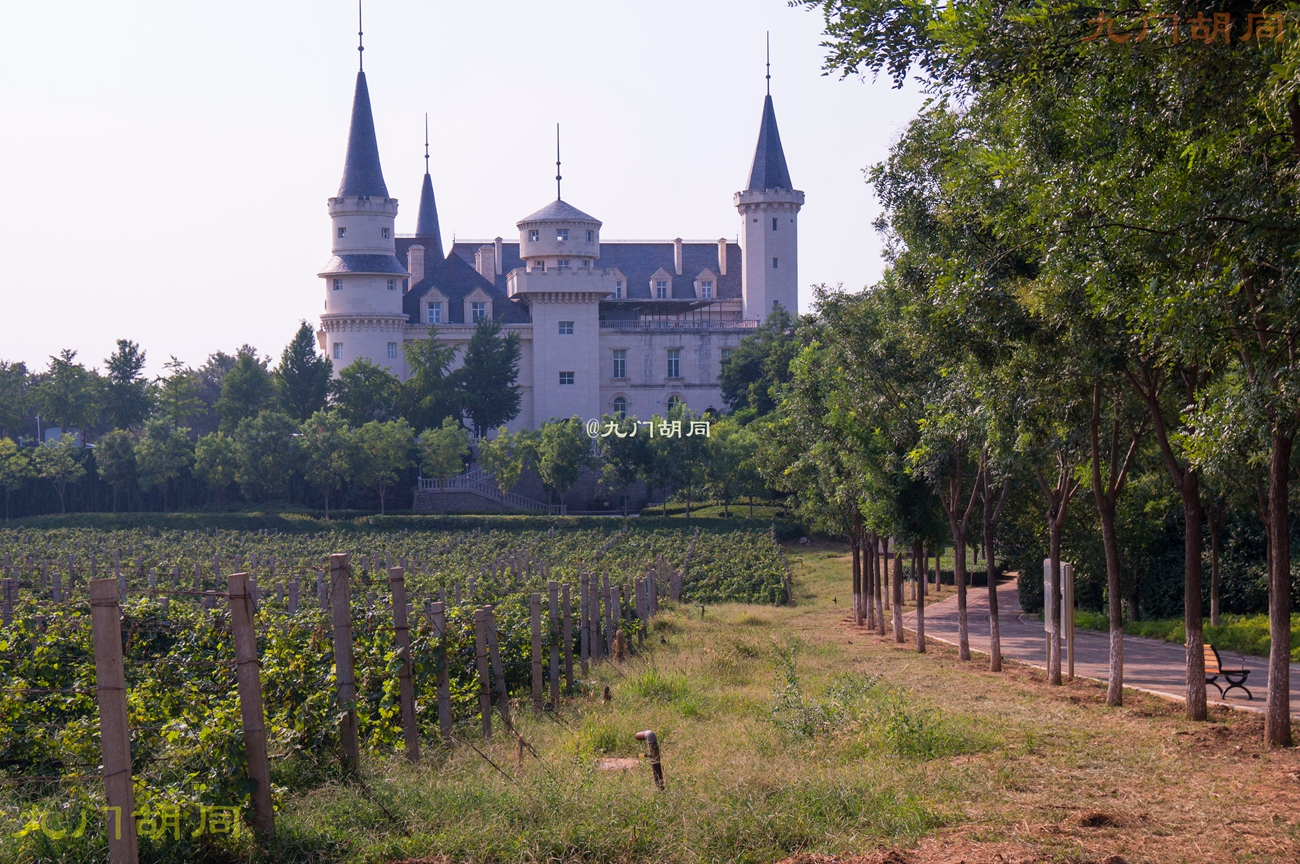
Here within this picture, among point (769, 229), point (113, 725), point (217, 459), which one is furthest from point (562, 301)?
point (113, 725)

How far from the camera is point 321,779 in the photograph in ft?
24.3

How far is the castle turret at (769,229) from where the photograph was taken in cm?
7650

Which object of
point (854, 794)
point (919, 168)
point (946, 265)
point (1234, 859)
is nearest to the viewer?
point (1234, 859)

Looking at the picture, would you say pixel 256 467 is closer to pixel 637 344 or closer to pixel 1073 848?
pixel 637 344

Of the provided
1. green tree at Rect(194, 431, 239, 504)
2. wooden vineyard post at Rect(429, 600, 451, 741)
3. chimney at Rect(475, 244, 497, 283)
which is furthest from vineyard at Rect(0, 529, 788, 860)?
chimney at Rect(475, 244, 497, 283)

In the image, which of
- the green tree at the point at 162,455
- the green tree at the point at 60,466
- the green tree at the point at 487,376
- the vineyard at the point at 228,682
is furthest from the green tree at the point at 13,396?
the vineyard at the point at 228,682

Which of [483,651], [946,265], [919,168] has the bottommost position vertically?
[483,651]

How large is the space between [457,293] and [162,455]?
27309 mm

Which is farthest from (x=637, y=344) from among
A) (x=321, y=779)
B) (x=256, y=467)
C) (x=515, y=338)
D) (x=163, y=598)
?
(x=321, y=779)

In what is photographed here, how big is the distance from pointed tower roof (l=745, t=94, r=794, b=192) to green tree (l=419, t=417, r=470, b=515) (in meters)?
29.1

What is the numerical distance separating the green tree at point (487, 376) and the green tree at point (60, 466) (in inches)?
827

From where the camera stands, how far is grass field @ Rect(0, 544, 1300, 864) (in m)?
6.36

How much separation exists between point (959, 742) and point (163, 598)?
14.2 m

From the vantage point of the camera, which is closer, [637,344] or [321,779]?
[321,779]
